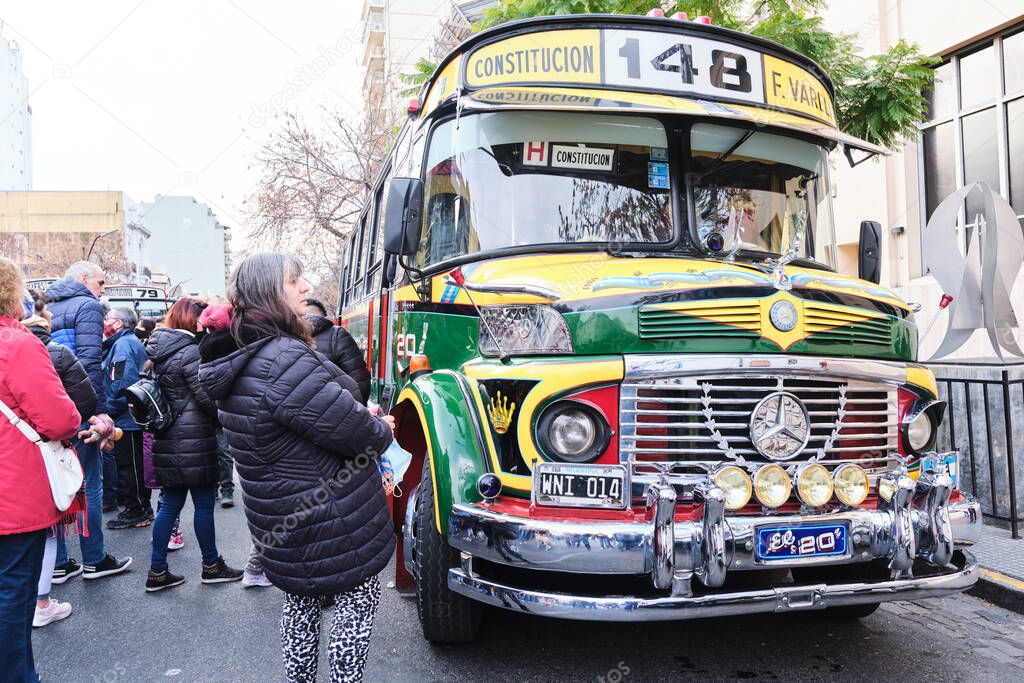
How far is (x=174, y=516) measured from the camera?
207 inches

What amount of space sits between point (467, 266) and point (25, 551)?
93.6 inches

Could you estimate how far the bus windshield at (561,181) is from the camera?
4.01m

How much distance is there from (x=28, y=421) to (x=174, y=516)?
206 cm

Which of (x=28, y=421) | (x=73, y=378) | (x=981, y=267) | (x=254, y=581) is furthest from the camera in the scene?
(x=981, y=267)

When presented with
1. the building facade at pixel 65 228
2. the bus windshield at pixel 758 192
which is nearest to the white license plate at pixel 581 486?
the bus windshield at pixel 758 192

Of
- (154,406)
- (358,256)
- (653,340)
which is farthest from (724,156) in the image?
(358,256)

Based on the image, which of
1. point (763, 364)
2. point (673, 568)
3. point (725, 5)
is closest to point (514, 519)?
point (673, 568)

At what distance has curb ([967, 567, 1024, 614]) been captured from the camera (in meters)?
4.70

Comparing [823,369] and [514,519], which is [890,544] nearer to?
[823,369]

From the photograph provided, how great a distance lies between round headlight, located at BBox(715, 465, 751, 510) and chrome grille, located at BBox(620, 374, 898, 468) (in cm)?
11

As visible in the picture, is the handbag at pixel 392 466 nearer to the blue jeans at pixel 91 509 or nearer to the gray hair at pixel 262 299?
the gray hair at pixel 262 299

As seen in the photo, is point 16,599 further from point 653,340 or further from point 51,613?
point 653,340

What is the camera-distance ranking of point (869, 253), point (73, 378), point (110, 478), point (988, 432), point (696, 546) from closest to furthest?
point (696, 546)
point (73, 378)
point (869, 253)
point (988, 432)
point (110, 478)

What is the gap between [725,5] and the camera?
30.7 ft
